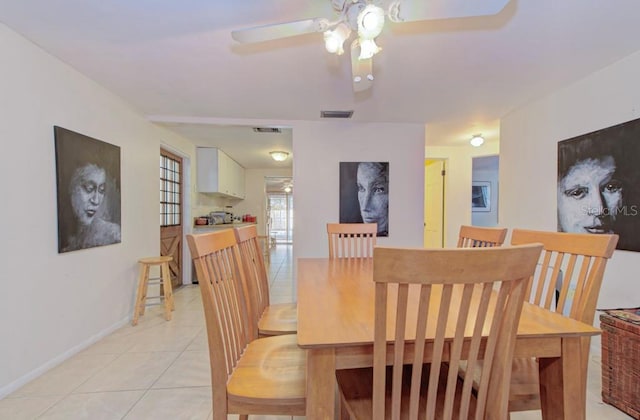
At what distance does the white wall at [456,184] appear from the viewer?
4.68 meters

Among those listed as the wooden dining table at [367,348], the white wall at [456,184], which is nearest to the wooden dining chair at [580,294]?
the wooden dining table at [367,348]

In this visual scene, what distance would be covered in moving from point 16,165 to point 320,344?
2.17 meters

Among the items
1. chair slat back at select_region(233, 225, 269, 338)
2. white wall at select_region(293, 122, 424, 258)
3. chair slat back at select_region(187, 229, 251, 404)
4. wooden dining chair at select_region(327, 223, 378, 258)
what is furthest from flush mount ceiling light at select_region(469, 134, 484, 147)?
chair slat back at select_region(187, 229, 251, 404)

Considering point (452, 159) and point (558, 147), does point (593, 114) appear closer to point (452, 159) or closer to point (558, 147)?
point (558, 147)

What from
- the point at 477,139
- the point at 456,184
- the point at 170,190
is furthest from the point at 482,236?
the point at 170,190

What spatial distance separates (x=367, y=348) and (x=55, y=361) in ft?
7.97

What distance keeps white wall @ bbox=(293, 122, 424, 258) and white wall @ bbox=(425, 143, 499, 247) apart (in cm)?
138

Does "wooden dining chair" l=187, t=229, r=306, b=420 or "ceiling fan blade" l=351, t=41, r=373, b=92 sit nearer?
"wooden dining chair" l=187, t=229, r=306, b=420

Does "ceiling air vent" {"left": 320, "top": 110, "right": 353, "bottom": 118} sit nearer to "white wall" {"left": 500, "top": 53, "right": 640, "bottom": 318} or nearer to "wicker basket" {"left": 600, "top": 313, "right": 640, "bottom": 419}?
"white wall" {"left": 500, "top": 53, "right": 640, "bottom": 318}

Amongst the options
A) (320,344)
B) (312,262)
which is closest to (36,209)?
(312,262)

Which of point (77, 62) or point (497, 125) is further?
point (497, 125)

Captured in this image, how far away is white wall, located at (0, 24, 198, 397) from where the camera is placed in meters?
1.70

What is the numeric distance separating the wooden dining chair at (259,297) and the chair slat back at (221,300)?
0.43 ft

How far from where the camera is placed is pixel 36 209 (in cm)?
186
